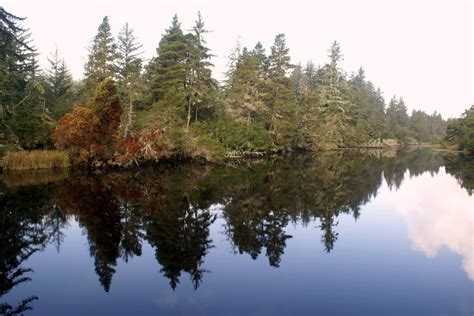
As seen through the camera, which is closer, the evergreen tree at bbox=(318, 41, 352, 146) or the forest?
the forest

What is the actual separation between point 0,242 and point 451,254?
47.3ft

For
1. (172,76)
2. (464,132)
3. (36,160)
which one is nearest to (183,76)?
(172,76)

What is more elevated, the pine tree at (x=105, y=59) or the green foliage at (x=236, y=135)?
the pine tree at (x=105, y=59)

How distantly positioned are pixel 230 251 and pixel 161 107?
24.6m

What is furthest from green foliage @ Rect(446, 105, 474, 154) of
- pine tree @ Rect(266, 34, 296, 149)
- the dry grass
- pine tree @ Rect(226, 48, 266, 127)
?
the dry grass

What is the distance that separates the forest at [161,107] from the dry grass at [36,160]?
0.65 meters

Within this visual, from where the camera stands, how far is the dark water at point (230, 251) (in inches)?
305

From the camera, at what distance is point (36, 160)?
88.9ft

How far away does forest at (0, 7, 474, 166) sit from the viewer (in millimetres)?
28062

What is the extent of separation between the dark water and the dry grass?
5624mm

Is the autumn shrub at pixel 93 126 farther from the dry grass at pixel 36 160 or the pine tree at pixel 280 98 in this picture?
the pine tree at pixel 280 98

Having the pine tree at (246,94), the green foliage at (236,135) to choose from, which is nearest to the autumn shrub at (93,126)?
the green foliage at (236,135)

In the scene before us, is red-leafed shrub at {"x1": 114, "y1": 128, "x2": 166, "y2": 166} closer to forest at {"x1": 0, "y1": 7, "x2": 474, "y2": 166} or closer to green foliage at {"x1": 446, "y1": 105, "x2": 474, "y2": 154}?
forest at {"x1": 0, "y1": 7, "x2": 474, "y2": 166}

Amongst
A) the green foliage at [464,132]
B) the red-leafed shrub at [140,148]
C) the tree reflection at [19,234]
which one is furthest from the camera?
the green foliage at [464,132]
